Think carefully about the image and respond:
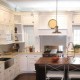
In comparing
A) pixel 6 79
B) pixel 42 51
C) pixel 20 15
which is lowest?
pixel 6 79

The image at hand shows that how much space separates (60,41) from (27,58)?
177 cm

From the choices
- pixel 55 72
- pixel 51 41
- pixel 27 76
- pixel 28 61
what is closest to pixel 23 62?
pixel 28 61

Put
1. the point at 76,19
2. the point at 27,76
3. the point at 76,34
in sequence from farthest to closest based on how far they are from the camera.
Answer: the point at 76,34 < the point at 76,19 < the point at 27,76

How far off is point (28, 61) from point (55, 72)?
272 centimetres

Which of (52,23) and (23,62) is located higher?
(52,23)

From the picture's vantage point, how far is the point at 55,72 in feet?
14.4

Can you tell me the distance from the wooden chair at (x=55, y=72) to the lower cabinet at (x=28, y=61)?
7.98ft

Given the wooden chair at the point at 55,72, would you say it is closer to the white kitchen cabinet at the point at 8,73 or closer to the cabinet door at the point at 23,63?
the white kitchen cabinet at the point at 8,73

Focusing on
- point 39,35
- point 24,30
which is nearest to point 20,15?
point 24,30

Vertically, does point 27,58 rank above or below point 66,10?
below

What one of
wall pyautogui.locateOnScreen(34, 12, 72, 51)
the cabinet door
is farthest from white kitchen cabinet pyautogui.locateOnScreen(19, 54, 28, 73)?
wall pyautogui.locateOnScreen(34, 12, 72, 51)

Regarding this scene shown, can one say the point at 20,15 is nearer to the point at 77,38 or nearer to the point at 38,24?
the point at 38,24

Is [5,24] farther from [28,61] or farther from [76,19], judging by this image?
[76,19]

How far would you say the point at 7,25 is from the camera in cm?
613
